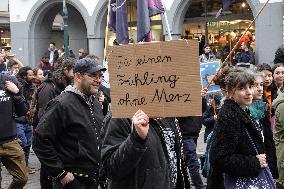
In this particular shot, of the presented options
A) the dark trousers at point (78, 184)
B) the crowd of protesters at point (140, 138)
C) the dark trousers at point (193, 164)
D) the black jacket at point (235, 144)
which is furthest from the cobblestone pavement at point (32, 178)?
the black jacket at point (235, 144)

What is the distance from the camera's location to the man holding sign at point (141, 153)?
332 cm

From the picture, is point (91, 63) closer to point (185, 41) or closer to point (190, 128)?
point (185, 41)

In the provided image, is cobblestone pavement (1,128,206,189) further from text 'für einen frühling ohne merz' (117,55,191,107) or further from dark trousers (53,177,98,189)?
text 'für einen frühling ohne merz' (117,55,191,107)

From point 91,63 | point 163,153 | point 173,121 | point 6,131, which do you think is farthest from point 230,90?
point 6,131

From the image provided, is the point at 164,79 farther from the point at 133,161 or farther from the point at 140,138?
the point at 133,161

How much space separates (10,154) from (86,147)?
223cm

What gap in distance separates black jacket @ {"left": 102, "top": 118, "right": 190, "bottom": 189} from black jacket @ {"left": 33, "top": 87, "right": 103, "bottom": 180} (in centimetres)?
144

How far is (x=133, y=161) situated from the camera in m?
3.35

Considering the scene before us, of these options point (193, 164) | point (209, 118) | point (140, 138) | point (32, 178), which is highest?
point (140, 138)

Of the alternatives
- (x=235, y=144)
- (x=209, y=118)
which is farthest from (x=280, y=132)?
(x=209, y=118)

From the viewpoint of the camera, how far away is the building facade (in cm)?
1745

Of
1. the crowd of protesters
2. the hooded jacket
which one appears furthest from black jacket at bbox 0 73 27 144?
the hooded jacket

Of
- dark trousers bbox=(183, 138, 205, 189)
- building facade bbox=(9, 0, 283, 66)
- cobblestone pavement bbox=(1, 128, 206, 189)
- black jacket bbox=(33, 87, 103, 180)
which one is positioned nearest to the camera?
black jacket bbox=(33, 87, 103, 180)

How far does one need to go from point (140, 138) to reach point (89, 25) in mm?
19574
